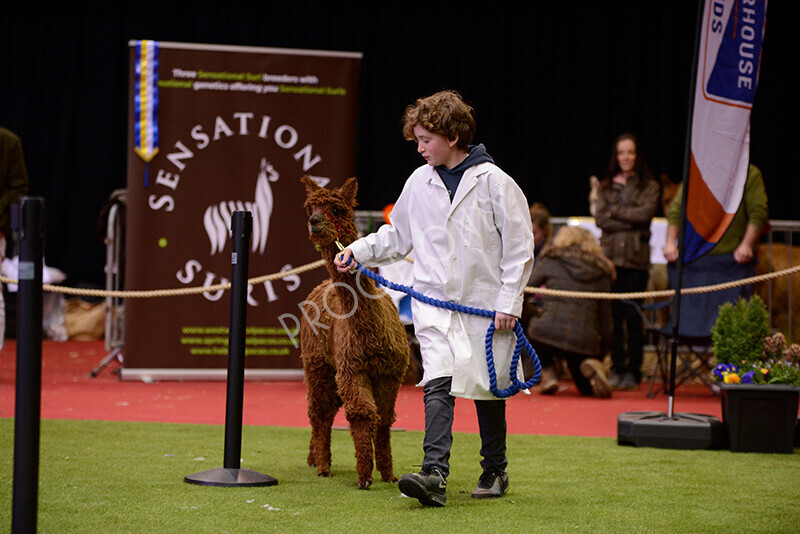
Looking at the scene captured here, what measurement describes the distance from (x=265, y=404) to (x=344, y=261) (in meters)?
3.17

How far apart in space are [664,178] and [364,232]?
13.2 feet

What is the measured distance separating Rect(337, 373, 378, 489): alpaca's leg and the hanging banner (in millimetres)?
3829

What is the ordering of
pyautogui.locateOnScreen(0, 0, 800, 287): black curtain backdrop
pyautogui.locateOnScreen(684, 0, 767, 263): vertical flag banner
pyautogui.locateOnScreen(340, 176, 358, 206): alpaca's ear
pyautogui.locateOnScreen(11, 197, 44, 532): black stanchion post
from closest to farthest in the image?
pyautogui.locateOnScreen(11, 197, 44, 532): black stanchion post < pyautogui.locateOnScreen(340, 176, 358, 206): alpaca's ear < pyautogui.locateOnScreen(684, 0, 767, 263): vertical flag banner < pyautogui.locateOnScreen(0, 0, 800, 287): black curtain backdrop

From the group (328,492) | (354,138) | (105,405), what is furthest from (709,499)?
(354,138)

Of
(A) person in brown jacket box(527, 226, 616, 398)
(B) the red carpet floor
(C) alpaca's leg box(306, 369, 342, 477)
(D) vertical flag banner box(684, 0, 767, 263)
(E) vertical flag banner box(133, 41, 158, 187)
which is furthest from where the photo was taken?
(E) vertical flag banner box(133, 41, 158, 187)

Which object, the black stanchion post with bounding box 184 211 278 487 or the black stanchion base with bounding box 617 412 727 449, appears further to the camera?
the black stanchion base with bounding box 617 412 727 449

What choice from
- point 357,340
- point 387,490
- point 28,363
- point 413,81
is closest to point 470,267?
point 357,340

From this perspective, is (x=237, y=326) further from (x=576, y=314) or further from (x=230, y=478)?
(x=576, y=314)

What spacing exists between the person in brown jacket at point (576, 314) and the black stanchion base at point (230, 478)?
155 inches

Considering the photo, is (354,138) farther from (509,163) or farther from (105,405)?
(509,163)

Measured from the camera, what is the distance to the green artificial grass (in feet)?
10.5

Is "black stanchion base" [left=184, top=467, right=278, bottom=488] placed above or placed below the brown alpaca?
below

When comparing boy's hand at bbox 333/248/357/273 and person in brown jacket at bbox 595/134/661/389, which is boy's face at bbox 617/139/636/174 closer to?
person in brown jacket at bbox 595/134/661/389

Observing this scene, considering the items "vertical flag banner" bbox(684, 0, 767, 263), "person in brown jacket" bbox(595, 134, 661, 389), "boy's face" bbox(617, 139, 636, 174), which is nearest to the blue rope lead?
"vertical flag banner" bbox(684, 0, 767, 263)
